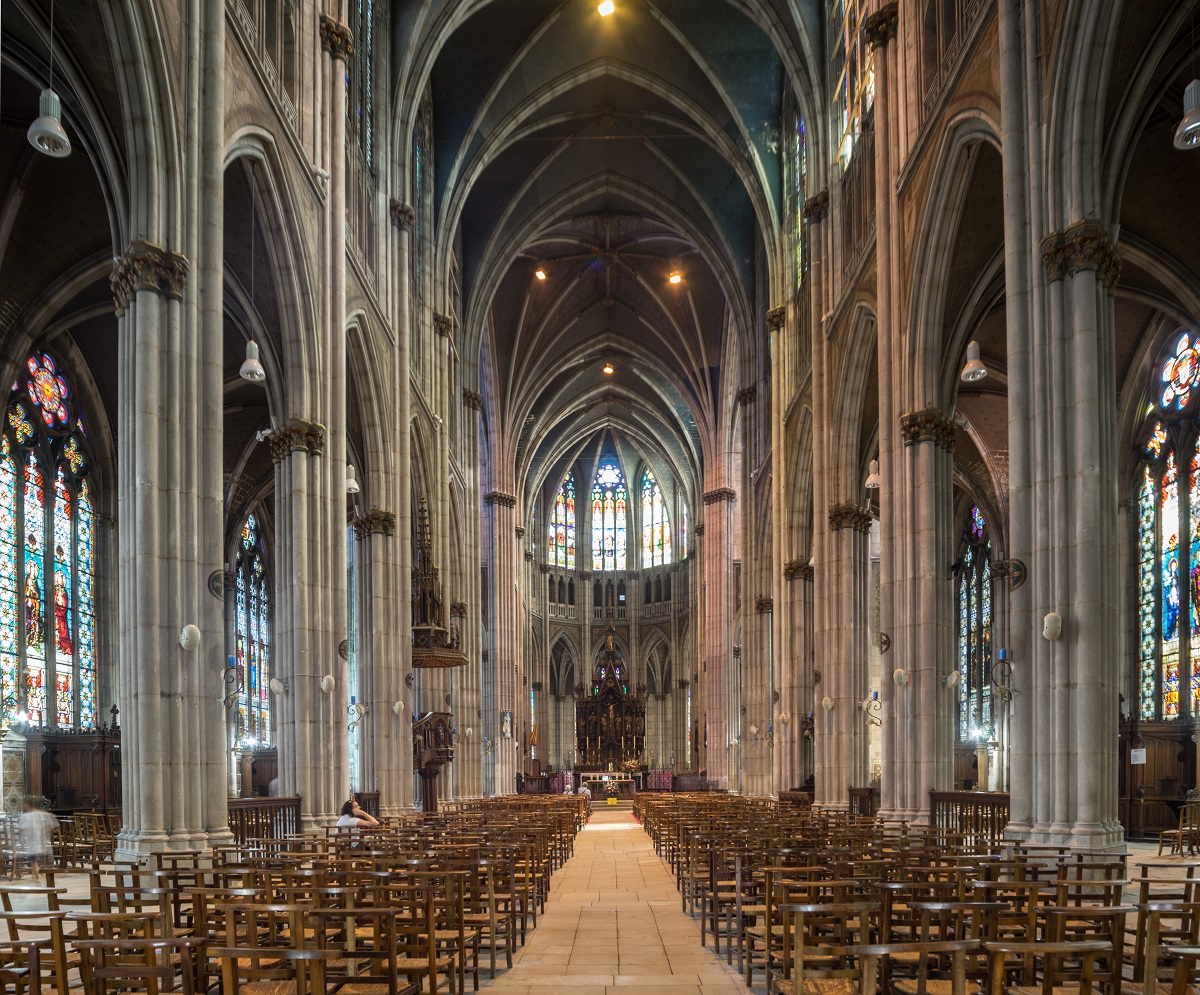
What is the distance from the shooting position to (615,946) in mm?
12477

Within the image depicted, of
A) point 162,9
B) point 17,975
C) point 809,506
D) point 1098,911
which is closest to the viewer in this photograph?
point 17,975

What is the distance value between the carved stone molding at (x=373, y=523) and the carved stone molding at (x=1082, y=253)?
58.3 feet

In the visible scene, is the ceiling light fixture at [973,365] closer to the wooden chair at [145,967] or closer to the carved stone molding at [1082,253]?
the carved stone molding at [1082,253]

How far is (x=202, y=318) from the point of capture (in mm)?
15562

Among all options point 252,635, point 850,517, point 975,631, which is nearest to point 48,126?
point 850,517

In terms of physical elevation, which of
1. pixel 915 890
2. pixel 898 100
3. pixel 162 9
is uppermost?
pixel 898 100

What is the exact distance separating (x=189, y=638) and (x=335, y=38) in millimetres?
14154

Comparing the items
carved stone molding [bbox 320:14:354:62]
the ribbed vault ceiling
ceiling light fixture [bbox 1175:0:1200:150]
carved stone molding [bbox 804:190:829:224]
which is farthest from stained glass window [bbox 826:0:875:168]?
ceiling light fixture [bbox 1175:0:1200:150]

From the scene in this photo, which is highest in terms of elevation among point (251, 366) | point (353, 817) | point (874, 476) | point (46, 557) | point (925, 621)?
point (251, 366)

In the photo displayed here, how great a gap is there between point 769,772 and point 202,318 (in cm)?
3258

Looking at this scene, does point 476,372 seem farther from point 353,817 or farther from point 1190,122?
point 1190,122

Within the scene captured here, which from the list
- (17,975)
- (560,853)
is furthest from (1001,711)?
(17,975)

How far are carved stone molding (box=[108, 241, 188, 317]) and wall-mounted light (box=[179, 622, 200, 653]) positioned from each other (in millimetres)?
3962

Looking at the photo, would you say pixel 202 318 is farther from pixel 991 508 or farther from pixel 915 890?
pixel 991 508
